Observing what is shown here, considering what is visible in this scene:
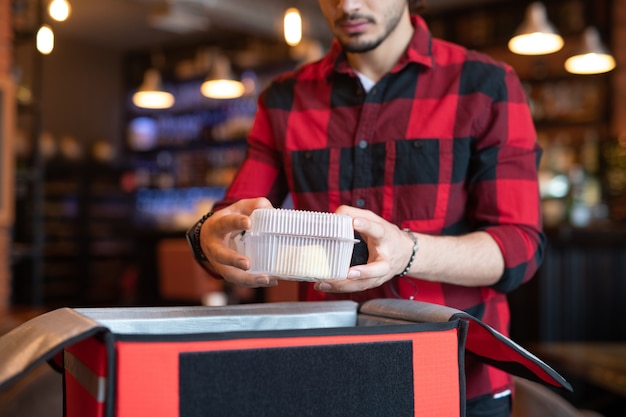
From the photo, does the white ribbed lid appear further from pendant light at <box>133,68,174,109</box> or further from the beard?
pendant light at <box>133,68,174,109</box>

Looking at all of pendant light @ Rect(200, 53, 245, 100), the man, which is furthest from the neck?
pendant light @ Rect(200, 53, 245, 100)

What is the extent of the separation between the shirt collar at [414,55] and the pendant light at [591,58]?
448cm

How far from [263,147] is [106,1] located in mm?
7026

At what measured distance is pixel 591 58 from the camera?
5730mm

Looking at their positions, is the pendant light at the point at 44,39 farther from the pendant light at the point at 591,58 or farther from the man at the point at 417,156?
the pendant light at the point at 591,58

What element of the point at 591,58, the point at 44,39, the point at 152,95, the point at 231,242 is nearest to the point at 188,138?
the point at 152,95

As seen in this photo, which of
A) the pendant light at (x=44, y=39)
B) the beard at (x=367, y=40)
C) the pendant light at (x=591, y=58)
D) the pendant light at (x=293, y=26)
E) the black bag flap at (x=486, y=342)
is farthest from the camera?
the pendant light at (x=591, y=58)

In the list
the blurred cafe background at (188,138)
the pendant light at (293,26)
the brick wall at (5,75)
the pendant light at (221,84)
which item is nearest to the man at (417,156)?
the blurred cafe background at (188,138)

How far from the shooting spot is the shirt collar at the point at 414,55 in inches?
50.7

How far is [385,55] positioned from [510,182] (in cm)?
32

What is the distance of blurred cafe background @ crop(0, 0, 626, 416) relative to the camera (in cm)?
466

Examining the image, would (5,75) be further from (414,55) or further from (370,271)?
(370,271)

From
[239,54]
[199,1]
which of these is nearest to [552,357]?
[199,1]

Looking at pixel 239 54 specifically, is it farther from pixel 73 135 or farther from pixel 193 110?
pixel 73 135
